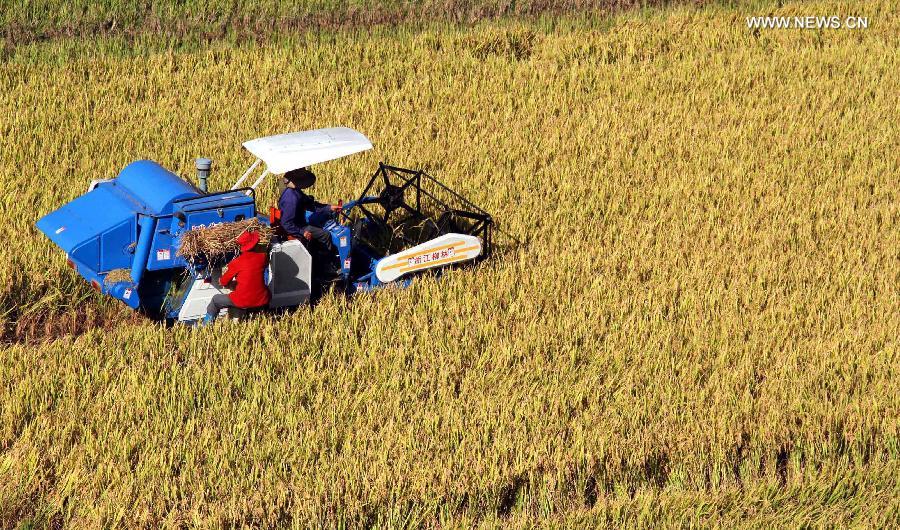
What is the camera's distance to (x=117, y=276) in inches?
370

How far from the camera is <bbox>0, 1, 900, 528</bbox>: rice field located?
7973mm

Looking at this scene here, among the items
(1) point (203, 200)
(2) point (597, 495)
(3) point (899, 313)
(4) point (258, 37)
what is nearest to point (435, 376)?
(2) point (597, 495)

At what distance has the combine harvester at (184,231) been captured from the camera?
9.38m

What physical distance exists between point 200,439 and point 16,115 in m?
7.50

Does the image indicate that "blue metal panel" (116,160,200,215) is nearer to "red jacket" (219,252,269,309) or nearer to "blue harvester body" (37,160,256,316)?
"blue harvester body" (37,160,256,316)

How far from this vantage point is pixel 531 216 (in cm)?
1232

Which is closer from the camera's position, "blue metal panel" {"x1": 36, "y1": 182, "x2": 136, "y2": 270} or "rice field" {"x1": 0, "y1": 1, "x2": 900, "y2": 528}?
"rice field" {"x1": 0, "y1": 1, "x2": 900, "y2": 528}

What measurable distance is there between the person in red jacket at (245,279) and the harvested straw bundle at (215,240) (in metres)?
0.10
